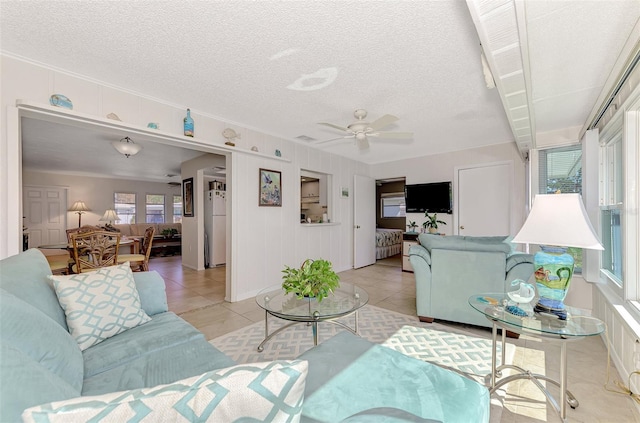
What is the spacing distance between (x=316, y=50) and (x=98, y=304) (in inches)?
85.9

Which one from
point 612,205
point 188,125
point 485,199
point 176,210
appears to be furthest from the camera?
point 176,210

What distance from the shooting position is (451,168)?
5.00 m

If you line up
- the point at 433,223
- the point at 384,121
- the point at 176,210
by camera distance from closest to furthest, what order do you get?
the point at 384,121, the point at 433,223, the point at 176,210

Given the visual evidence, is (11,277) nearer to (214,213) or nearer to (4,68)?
(4,68)

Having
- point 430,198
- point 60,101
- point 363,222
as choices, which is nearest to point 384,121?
point 60,101

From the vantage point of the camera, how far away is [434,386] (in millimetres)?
1081

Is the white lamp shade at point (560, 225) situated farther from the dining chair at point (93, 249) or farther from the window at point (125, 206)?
the window at point (125, 206)

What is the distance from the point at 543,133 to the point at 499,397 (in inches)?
138

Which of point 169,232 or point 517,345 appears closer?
point 517,345

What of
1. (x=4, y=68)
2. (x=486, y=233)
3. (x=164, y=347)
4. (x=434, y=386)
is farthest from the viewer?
(x=486, y=233)

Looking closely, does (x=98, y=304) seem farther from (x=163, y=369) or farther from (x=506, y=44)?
(x=506, y=44)

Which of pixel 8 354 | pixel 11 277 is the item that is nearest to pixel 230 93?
pixel 11 277

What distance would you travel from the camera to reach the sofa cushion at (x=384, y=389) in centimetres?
94

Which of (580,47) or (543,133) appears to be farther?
(543,133)
